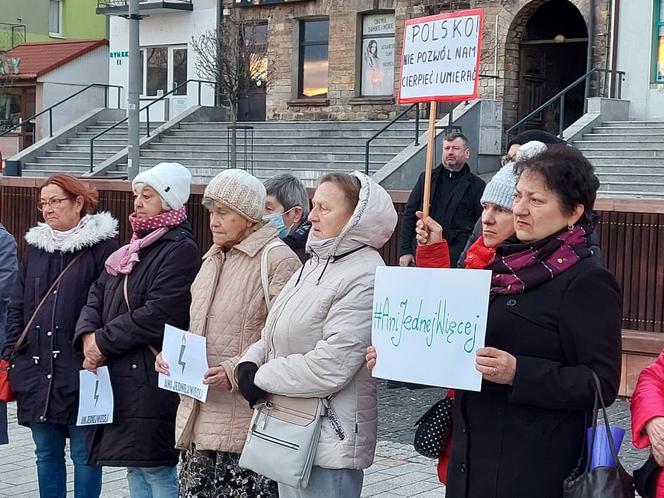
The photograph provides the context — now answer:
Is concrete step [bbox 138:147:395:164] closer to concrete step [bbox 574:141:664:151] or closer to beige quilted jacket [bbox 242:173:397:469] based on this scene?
concrete step [bbox 574:141:664:151]

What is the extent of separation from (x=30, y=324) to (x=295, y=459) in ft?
7.11

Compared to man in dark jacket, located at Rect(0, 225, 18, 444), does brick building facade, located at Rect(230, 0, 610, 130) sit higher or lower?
higher

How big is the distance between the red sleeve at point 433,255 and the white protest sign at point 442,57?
77cm

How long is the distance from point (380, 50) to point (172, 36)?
7.68 metres

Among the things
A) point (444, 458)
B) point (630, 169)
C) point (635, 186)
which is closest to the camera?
point (444, 458)

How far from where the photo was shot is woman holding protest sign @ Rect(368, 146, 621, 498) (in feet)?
11.9

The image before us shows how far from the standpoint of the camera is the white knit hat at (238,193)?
16.7 feet

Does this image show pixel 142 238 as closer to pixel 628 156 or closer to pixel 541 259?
pixel 541 259

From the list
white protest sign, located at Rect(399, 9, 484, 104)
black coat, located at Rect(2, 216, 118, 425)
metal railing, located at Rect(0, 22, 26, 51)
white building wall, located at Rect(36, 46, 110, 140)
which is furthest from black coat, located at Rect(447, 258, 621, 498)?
metal railing, located at Rect(0, 22, 26, 51)

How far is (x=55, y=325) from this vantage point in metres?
5.85

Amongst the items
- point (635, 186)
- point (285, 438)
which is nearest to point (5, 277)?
point (285, 438)

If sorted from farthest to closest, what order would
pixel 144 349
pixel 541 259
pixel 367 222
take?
1. pixel 144 349
2. pixel 367 222
3. pixel 541 259

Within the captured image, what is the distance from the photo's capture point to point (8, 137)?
3294 cm

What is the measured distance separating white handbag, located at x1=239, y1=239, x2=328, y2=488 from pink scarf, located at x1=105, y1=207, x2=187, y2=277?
1.27 meters
